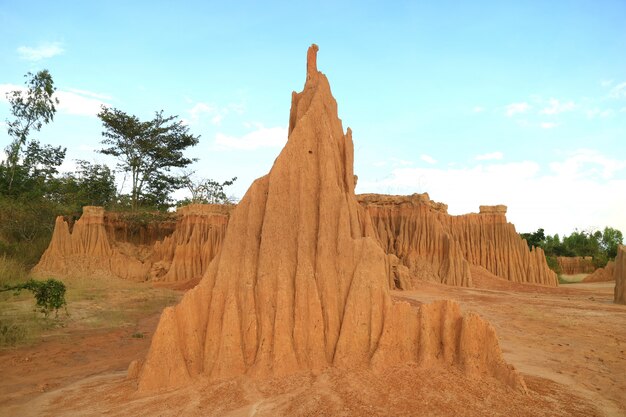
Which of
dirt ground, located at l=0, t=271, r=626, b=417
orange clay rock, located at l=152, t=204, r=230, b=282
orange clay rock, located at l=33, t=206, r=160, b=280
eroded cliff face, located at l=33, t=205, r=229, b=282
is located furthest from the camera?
orange clay rock, located at l=152, t=204, r=230, b=282

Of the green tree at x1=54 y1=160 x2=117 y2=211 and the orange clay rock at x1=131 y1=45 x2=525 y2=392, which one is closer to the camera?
the orange clay rock at x1=131 y1=45 x2=525 y2=392

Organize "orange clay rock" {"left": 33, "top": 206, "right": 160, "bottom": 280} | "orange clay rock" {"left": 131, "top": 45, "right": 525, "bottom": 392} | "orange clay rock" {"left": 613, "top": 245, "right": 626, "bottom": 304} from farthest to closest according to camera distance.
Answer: "orange clay rock" {"left": 33, "top": 206, "right": 160, "bottom": 280}, "orange clay rock" {"left": 613, "top": 245, "right": 626, "bottom": 304}, "orange clay rock" {"left": 131, "top": 45, "right": 525, "bottom": 392}

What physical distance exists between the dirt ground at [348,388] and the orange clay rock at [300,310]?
0.31 meters

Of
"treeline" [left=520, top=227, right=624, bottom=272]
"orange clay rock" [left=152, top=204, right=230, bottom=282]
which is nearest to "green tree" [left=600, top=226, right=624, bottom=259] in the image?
"treeline" [left=520, top=227, right=624, bottom=272]

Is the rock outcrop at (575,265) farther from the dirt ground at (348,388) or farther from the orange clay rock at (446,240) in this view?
the dirt ground at (348,388)

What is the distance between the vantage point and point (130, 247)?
94.8 ft

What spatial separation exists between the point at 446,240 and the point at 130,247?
20206mm

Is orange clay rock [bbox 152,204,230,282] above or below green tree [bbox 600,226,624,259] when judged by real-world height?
below

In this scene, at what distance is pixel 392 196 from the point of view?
98.5 ft

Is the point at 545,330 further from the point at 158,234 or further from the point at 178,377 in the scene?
the point at 158,234

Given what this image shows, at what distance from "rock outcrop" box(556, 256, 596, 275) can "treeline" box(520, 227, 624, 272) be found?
26.7 inches

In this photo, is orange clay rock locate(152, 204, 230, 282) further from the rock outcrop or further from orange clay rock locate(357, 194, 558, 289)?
the rock outcrop

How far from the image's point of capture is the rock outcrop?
45375 millimetres

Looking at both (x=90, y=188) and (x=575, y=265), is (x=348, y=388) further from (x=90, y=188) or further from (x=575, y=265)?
(x=575, y=265)
